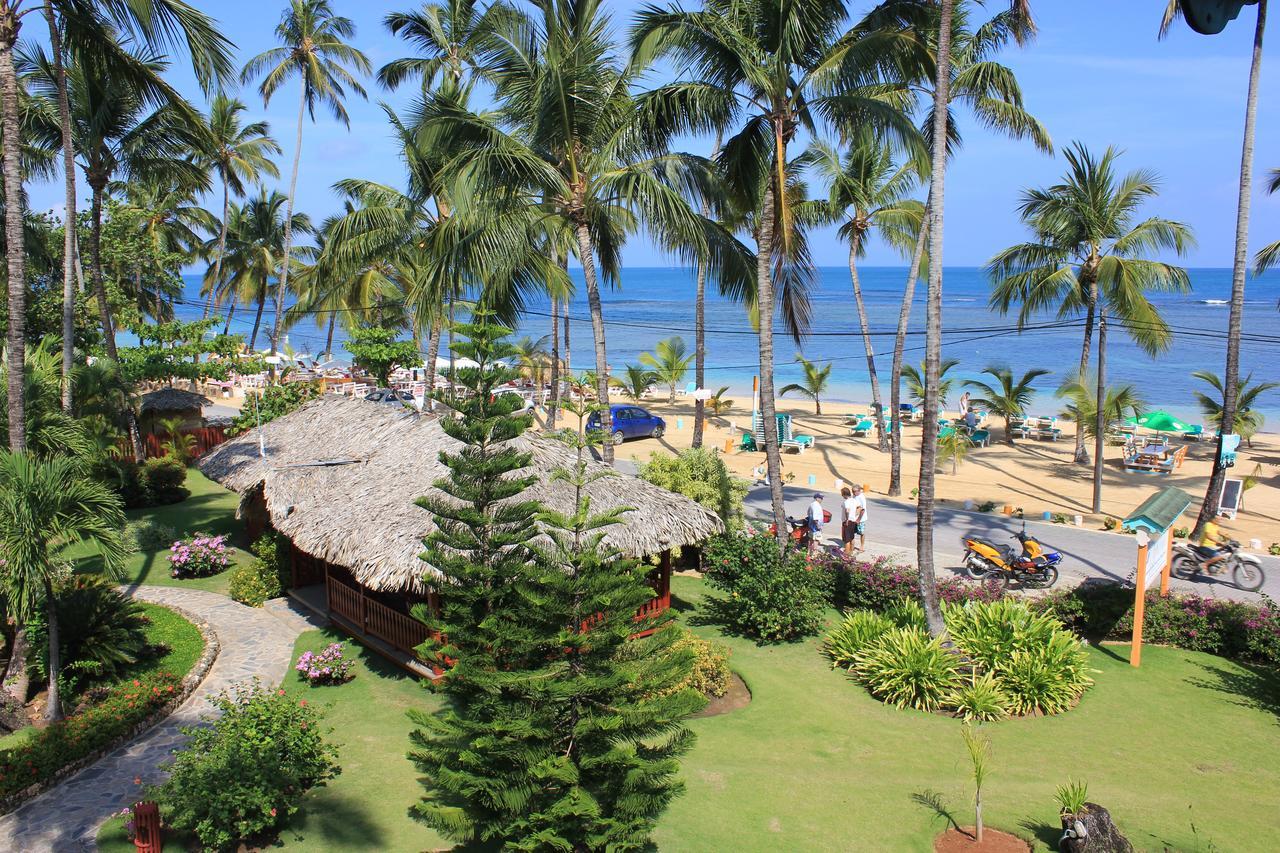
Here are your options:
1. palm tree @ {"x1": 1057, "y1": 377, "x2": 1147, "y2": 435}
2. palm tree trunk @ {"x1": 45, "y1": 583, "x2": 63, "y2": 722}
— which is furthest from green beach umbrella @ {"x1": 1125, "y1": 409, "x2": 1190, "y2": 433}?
palm tree trunk @ {"x1": 45, "y1": 583, "x2": 63, "y2": 722}

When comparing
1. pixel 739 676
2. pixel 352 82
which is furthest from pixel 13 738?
pixel 352 82

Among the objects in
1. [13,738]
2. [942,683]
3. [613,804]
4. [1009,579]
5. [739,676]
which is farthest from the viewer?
[1009,579]

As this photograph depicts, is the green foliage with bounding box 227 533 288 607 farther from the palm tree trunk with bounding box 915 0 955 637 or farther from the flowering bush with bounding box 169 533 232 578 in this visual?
the palm tree trunk with bounding box 915 0 955 637

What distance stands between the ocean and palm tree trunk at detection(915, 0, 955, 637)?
20.8 meters

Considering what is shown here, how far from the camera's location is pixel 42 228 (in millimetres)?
26266

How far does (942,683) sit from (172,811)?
8.37 metres

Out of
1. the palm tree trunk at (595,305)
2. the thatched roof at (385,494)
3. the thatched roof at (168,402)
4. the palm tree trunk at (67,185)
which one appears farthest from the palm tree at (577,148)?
the thatched roof at (168,402)

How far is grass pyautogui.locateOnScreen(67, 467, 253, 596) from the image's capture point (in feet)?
50.0

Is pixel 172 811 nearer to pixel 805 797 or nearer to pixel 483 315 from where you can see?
pixel 483 315

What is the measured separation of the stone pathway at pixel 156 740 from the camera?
26.3ft

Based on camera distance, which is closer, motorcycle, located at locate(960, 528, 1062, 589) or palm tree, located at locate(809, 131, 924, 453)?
motorcycle, located at locate(960, 528, 1062, 589)

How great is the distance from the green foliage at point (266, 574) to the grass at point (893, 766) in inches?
148

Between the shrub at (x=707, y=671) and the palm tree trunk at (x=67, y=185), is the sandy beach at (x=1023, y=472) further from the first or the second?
the palm tree trunk at (x=67, y=185)

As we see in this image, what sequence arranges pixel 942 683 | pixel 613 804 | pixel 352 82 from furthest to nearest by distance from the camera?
pixel 352 82 < pixel 942 683 < pixel 613 804
